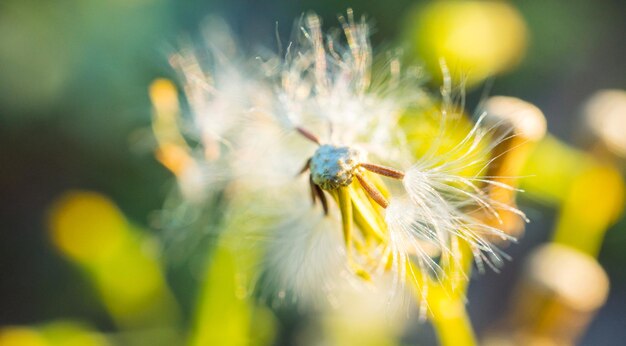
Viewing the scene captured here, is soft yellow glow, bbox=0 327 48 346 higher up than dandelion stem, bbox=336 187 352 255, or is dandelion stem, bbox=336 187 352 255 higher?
dandelion stem, bbox=336 187 352 255

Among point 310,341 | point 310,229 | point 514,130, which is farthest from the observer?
point 310,341

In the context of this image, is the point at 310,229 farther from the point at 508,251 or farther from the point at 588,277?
the point at 508,251

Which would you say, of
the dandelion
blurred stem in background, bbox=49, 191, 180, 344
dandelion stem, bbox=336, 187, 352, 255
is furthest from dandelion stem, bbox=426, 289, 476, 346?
blurred stem in background, bbox=49, 191, 180, 344

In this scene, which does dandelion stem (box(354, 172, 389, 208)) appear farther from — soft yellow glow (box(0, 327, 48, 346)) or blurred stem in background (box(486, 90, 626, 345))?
soft yellow glow (box(0, 327, 48, 346))

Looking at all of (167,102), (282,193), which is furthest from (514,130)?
(167,102)

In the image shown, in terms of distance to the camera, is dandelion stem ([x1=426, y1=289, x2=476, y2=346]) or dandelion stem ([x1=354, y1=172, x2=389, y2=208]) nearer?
dandelion stem ([x1=354, y1=172, x2=389, y2=208])

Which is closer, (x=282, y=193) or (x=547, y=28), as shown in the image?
(x=282, y=193)

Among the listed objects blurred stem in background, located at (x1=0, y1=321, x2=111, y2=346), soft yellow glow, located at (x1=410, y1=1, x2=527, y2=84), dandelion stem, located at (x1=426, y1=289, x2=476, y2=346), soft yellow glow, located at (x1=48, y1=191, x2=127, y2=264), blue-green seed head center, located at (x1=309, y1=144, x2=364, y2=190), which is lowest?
blurred stem in background, located at (x1=0, y1=321, x2=111, y2=346)

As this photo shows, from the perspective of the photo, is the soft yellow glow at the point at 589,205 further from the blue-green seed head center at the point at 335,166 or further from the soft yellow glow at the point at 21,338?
the soft yellow glow at the point at 21,338
